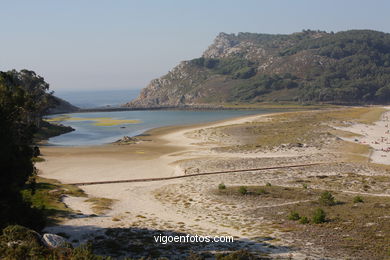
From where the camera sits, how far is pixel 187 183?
37.2 m

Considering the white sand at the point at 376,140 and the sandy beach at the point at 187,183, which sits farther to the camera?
the white sand at the point at 376,140

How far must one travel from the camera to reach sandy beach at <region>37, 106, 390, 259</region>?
23.3 meters

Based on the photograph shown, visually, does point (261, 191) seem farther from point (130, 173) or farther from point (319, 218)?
point (130, 173)

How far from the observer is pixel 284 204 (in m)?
28.6

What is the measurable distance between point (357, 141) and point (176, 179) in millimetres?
36983

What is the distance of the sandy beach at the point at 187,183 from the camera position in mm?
23281

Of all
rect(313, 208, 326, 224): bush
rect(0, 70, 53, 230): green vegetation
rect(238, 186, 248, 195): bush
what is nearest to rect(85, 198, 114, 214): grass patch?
rect(0, 70, 53, 230): green vegetation

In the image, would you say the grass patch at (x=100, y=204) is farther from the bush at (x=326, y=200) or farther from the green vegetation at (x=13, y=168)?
the bush at (x=326, y=200)

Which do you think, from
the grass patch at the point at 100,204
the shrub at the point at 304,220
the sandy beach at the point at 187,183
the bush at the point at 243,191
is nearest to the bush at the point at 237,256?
the sandy beach at the point at 187,183

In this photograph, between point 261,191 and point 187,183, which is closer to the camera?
point 261,191

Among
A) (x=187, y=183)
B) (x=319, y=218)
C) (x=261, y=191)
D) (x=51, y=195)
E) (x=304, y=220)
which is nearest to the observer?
(x=319, y=218)

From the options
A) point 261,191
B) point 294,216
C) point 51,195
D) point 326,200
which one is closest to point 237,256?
point 294,216

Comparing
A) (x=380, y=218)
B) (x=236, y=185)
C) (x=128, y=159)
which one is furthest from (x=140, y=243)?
(x=128, y=159)

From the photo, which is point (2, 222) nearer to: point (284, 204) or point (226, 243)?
point (226, 243)
